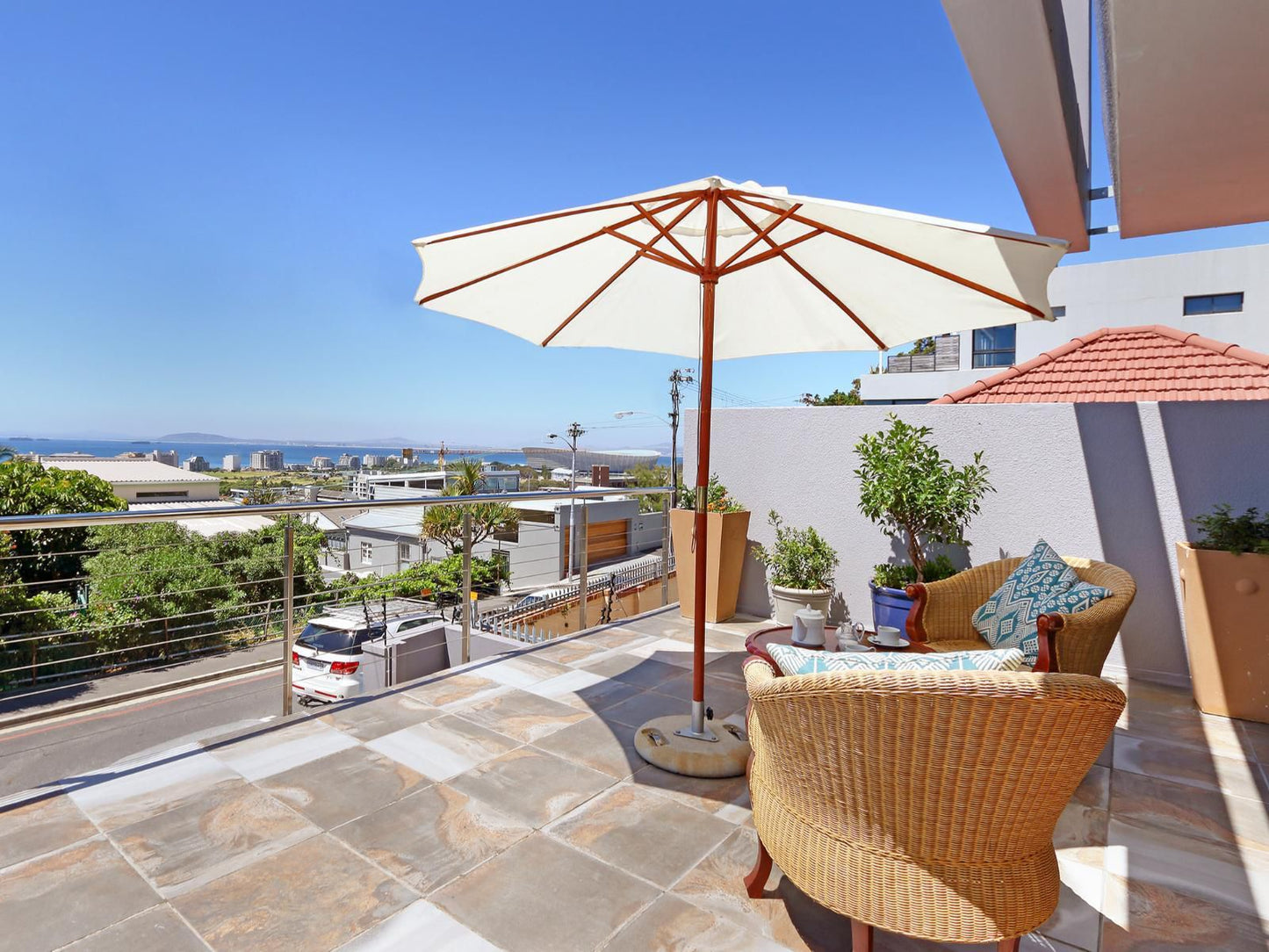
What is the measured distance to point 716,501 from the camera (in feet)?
16.6

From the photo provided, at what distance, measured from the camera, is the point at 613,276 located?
3.01 metres

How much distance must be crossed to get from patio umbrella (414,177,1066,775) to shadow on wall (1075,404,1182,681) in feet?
6.05

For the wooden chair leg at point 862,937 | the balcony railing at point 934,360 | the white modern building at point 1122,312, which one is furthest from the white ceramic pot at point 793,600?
the balcony railing at point 934,360

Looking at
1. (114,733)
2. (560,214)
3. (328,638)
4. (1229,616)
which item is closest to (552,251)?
(560,214)

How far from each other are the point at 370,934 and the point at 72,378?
12622 cm

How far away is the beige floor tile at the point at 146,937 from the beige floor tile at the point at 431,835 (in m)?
0.46

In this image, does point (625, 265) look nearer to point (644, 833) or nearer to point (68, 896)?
point (644, 833)

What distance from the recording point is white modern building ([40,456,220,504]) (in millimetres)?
35781

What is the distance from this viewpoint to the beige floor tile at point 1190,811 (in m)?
2.18

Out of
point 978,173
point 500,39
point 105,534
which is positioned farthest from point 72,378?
point 978,173

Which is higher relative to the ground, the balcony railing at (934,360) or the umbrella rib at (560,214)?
the balcony railing at (934,360)

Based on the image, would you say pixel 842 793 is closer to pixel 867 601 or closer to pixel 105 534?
pixel 867 601

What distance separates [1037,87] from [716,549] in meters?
3.25

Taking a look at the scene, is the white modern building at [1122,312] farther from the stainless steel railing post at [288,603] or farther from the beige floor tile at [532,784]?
the stainless steel railing post at [288,603]
